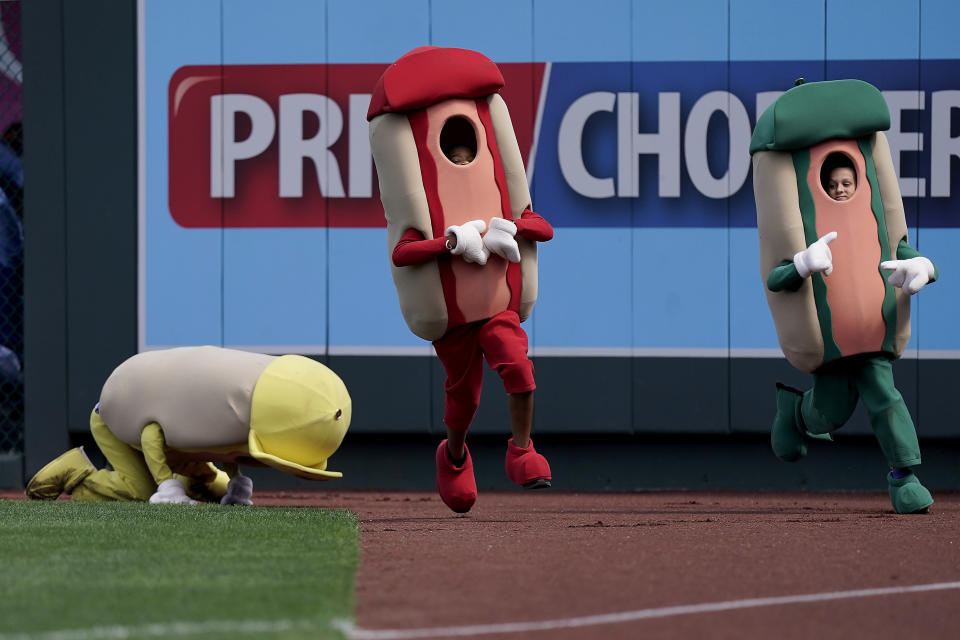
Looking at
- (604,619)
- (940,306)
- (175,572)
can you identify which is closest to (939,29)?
(940,306)

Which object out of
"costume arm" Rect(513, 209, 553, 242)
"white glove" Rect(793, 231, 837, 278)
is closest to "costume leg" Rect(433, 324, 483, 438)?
"costume arm" Rect(513, 209, 553, 242)

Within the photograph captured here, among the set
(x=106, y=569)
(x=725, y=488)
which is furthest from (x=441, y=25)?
(x=106, y=569)

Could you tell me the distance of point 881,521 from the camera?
6145 mm

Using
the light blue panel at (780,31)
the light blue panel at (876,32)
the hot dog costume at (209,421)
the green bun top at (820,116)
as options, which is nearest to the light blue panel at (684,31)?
the light blue panel at (780,31)

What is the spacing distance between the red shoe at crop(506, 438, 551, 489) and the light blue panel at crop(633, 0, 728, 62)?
155 inches

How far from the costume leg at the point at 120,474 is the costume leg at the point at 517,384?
232cm

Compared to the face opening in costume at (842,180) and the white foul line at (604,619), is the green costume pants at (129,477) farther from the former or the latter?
the white foul line at (604,619)

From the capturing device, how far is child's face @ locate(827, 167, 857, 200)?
6.53 meters

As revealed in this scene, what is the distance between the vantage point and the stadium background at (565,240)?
894 cm

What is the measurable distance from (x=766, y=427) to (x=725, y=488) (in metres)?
0.53

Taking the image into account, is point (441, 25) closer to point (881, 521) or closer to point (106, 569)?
point (881, 521)

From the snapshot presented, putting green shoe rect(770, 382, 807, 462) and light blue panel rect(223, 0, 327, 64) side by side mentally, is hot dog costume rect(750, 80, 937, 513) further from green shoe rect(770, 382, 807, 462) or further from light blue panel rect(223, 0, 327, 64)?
light blue panel rect(223, 0, 327, 64)

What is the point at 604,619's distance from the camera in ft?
11.5

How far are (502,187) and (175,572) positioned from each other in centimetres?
265
